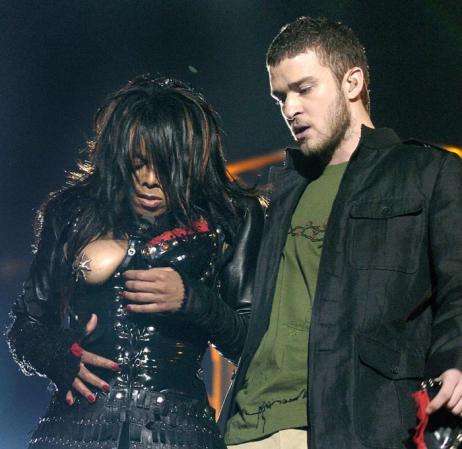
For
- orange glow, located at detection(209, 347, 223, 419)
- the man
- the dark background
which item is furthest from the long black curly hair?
orange glow, located at detection(209, 347, 223, 419)

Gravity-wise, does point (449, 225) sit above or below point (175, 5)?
below

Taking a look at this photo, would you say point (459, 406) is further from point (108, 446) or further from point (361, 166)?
point (108, 446)

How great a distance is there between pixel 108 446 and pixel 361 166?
1.23 meters

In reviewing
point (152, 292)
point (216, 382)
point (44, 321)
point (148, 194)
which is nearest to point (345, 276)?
point (152, 292)

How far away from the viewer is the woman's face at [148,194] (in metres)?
3.29

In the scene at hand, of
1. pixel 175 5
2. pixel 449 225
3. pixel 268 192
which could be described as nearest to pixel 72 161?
pixel 175 5

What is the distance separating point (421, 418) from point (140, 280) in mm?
1050

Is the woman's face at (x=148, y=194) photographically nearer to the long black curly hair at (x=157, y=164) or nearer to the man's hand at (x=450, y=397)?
the long black curly hair at (x=157, y=164)

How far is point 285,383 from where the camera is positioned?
2.82m

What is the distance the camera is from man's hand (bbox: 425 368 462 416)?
7.81 ft

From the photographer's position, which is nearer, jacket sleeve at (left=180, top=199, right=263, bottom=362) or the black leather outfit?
the black leather outfit

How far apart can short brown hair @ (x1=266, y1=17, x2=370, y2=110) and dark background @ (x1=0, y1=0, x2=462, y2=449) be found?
2.63 metres

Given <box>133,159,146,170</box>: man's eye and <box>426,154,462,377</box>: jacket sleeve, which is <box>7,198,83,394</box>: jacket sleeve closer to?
<box>133,159,146,170</box>: man's eye

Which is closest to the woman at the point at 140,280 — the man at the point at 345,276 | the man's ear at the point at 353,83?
the man at the point at 345,276
